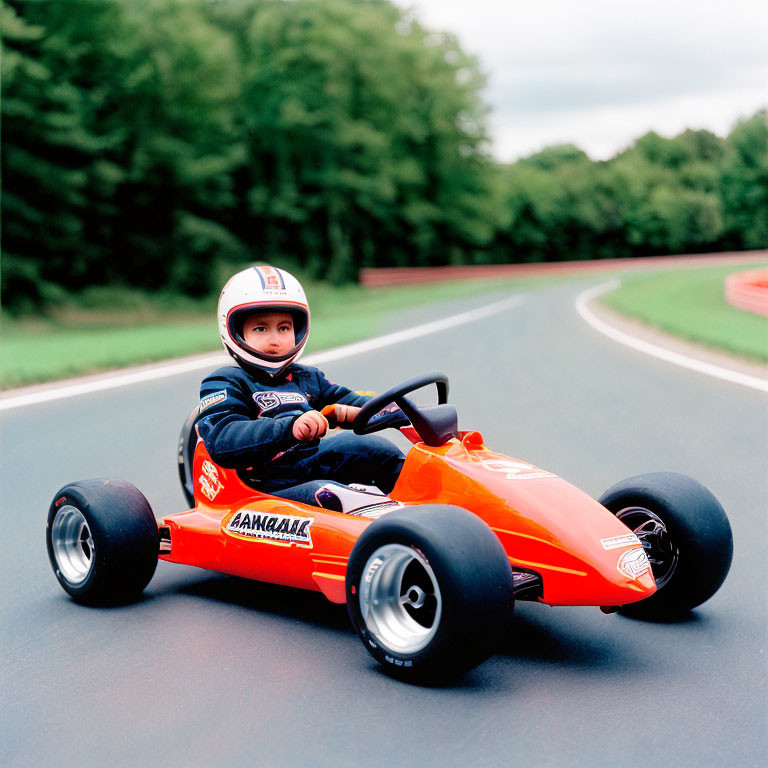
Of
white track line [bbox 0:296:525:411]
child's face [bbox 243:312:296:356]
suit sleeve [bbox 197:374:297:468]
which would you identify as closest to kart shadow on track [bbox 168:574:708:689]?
suit sleeve [bbox 197:374:297:468]

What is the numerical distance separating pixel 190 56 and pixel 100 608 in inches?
1431

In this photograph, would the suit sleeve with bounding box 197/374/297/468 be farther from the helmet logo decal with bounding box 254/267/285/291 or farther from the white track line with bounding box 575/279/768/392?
the white track line with bounding box 575/279/768/392

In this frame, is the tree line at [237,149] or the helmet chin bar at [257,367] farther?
the tree line at [237,149]

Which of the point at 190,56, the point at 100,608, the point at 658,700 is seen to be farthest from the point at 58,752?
the point at 190,56

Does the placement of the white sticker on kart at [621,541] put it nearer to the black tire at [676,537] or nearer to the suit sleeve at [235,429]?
the black tire at [676,537]

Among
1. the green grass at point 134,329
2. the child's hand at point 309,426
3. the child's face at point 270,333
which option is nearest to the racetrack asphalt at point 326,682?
the child's hand at point 309,426

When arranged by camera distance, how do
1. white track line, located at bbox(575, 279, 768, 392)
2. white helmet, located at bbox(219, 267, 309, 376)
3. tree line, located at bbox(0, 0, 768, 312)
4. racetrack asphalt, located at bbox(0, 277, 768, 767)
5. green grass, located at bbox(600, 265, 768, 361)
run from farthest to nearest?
tree line, located at bbox(0, 0, 768, 312) < green grass, located at bbox(600, 265, 768, 361) < white track line, located at bbox(575, 279, 768, 392) < white helmet, located at bbox(219, 267, 309, 376) < racetrack asphalt, located at bbox(0, 277, 768, 767)

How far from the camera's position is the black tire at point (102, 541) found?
4418 mm

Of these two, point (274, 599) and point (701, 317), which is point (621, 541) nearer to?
point (274, 599)

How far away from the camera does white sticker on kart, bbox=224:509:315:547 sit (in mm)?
4164

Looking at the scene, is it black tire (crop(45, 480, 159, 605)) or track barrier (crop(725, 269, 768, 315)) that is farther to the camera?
track barrier (crop(725, 269, 768, 315))

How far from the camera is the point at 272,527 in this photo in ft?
14.2

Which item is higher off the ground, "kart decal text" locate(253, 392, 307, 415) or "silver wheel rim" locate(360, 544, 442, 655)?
"kart decal text" locate(253, 392, 307, 415)

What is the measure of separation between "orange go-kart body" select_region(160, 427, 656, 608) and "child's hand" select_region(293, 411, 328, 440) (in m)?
0.31
